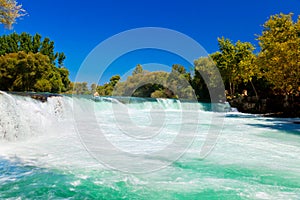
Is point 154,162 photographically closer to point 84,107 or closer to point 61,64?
point 84,107

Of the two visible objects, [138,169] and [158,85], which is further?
[158,85]

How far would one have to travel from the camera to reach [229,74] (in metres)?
31.4

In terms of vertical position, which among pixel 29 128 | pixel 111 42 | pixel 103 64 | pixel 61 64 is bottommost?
pixel 29 128

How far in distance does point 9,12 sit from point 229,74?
27598 mm

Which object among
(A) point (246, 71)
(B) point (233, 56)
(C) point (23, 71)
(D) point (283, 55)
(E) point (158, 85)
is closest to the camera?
(D) point (283, 55)

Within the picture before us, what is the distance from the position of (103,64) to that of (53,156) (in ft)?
15.4

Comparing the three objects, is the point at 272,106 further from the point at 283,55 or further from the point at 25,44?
the point at 25,44

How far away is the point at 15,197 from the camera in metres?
3.53

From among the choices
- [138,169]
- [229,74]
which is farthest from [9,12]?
[229,74]

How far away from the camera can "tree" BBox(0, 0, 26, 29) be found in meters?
7.94

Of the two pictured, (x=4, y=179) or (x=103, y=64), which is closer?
(x=4, y=179)

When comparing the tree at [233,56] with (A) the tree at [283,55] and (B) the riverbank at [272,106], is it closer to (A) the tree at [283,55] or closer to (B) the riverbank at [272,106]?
(B) the riverbank at [272,106]

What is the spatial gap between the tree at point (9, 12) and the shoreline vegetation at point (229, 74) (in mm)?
4859

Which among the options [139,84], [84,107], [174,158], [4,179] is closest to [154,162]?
[174,158]
